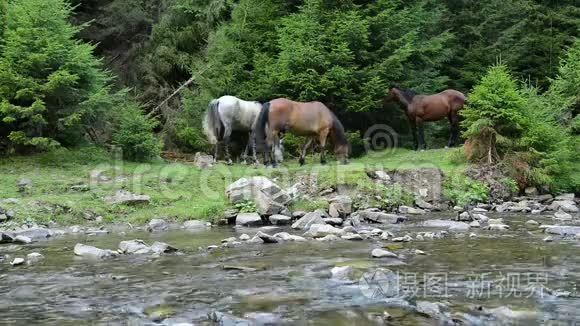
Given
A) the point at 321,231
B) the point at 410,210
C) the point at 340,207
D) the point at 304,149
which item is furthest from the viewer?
the point at 304,149

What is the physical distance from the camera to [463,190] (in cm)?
1379

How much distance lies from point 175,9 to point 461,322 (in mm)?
20014

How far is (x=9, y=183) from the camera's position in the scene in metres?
12.1

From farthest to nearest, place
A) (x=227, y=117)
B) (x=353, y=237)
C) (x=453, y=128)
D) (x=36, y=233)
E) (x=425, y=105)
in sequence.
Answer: (x=453, y=128) → (x=425, y=105) → (x=227, y=117) → (x=36, y=233) → (x=353, y=237)

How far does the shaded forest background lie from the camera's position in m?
16.8

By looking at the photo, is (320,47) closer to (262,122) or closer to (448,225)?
(262,122)

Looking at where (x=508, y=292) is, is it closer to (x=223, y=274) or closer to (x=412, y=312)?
(x=412, y=312)

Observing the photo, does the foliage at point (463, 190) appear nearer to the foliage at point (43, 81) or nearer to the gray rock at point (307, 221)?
the gray rock at point (307, 221)

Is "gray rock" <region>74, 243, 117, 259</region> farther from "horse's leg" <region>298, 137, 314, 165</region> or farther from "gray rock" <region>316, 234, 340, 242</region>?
"horse's leg" <region>298, 137, 314, 165</region>

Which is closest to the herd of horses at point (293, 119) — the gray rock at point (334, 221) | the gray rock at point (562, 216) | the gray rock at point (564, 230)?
the gray rock at point (334, 221)

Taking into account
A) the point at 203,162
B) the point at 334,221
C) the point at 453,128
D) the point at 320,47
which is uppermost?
the point at 320,47

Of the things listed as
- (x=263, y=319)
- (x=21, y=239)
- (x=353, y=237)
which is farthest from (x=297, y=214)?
(x=263, y=319)

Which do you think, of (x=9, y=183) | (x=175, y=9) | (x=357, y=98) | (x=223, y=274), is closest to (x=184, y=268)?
(x=223, y=274)

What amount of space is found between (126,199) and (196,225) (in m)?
1.77
